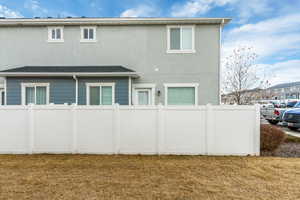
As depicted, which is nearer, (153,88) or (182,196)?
(182,196)

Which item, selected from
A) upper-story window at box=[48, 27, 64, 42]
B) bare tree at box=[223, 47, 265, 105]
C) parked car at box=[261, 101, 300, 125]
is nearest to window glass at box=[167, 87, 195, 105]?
parked car at box=[261, 101, 300, 125]

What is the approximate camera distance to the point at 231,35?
14.8 meters

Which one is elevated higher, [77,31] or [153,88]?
[77,31]

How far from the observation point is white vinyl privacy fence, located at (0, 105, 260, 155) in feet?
17.1

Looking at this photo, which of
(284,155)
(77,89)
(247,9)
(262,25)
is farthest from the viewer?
(262,25)

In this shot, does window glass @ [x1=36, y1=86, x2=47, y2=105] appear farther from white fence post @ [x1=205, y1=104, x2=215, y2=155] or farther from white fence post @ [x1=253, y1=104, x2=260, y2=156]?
white fence post @ [x1=253, y1=104, x2=260, y2=156]

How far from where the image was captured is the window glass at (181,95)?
9.83 m

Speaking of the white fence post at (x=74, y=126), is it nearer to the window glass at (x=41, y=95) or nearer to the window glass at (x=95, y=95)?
the window glass at (x=95, y=95)

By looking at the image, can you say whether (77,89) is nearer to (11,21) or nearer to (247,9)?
(11,21)

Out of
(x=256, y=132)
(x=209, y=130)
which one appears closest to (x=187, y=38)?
(x=209, y=130)

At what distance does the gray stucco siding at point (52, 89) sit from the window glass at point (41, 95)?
0.39 metres

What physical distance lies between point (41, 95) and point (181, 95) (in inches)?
310

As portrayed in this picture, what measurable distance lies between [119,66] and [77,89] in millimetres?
2700

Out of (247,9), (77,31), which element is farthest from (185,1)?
(77,31)
